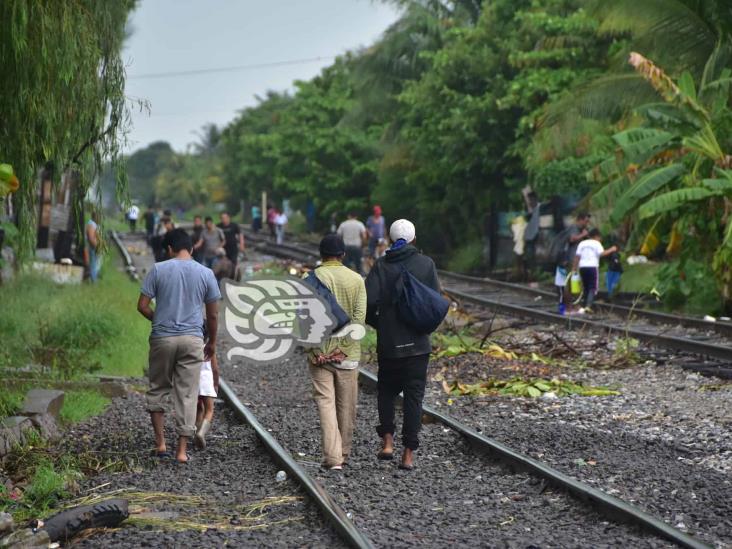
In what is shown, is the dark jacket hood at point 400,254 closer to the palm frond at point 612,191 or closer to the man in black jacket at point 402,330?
the man in black jacket at point 402,330

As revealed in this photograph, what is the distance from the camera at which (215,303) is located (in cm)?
916

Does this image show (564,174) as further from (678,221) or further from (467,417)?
(467,417)

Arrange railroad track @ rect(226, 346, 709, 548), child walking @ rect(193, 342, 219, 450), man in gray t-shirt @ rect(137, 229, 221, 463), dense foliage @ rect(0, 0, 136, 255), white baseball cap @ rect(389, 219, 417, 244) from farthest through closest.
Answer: child walking @ rect(193, 342, 219, 450) < dense foliage @ rect(0, 0, 136, 255) < man in gray t-shirt @ rect(137, 229, 221, 463) < white baseball cap @ rect(389, 219, 417, 244) < railroad track @ rect(226, 346, 709, 548)

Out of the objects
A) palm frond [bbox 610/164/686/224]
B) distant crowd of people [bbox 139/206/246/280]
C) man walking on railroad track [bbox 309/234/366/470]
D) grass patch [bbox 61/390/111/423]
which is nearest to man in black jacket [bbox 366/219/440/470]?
man walking on railroad track [bbox 309/234/366/470]

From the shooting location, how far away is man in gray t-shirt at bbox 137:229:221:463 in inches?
353

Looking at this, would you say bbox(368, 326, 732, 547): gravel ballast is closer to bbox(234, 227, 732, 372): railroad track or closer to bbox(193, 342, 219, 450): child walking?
bbox(234, 227, 732, 372): railroad track

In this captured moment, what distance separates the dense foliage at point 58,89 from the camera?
Result: 30.7 feet

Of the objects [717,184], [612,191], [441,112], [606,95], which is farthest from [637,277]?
[441,112]

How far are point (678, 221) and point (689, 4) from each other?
394 centimetres

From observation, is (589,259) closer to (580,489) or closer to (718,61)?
(718,61)

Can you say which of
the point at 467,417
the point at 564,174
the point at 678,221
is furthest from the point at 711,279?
the point at 467,417

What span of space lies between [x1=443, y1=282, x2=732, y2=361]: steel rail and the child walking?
7.47 m

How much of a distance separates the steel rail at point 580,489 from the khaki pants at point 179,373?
7.88 ft

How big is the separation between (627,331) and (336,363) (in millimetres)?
8098
